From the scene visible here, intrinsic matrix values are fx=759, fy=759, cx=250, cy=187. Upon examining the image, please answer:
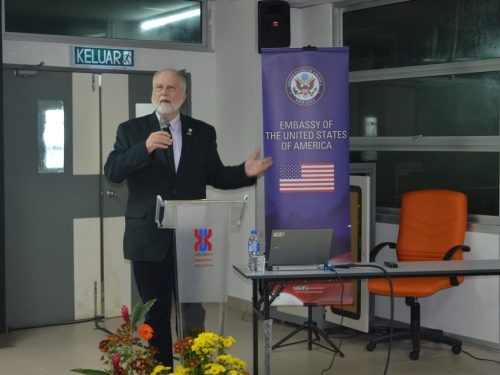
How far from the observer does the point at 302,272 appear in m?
4.02

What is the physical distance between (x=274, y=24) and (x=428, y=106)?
137 centimetres

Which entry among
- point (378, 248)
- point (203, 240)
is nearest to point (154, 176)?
point (203, 240)

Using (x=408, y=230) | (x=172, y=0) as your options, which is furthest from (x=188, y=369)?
(x=172, y=0)

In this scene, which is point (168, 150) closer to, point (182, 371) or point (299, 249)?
point (299, 249)

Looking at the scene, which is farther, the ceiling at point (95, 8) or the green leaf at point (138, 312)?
the ceiling at point (95, 8)

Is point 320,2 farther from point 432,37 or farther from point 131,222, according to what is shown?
point 131,222

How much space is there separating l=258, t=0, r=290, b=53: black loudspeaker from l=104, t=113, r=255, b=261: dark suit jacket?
2090 mm

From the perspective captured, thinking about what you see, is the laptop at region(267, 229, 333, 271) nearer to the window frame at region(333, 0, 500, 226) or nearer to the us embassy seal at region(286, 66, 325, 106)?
the us embassy seal at region(286, 66, 325, 106)

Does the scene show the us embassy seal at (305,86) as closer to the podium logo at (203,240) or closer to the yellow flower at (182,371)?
the podium logo at (203,240)

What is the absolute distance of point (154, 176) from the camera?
3.87 m

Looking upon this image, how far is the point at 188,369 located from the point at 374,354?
2.77 m

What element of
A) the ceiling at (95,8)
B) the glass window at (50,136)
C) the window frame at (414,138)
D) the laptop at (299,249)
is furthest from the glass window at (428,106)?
the glass window at (50,136)

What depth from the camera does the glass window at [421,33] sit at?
217 inches

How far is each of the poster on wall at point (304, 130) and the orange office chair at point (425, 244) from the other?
45 cm
